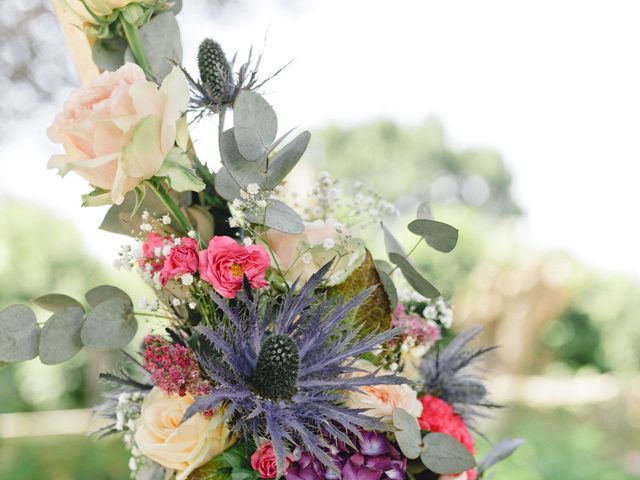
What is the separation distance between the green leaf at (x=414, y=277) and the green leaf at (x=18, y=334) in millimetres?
396

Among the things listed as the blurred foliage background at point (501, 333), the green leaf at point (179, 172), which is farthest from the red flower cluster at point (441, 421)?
the blurred foliage background at point (501, 333)

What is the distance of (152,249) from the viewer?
0.66m

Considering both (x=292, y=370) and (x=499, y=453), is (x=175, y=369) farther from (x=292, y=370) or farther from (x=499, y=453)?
(x=499, y=453)

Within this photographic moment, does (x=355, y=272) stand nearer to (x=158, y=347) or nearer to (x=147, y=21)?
(x=158, y=347)

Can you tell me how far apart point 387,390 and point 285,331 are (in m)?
0.14

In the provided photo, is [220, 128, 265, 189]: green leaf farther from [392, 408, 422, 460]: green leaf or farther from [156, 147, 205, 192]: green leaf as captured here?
[392, 408, 422, 460]: green leaf

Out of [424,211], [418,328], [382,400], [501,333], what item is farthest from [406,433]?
[501,333]

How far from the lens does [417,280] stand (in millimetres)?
713

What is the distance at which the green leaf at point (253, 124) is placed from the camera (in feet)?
2.07

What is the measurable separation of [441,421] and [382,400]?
0.10m

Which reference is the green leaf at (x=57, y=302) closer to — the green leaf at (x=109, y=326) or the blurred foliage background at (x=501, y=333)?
the green leaf at (x=109, y=326)

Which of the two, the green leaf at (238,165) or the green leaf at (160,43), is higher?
the green leaf at (160,43)

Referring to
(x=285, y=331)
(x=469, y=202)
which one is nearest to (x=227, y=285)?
(x=285, y=331)

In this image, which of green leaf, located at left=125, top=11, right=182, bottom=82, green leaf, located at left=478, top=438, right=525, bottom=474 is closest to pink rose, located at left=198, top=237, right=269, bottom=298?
green leaf, located at left=125, top=11, right=182, bottom=82
